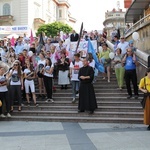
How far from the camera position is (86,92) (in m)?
11.2

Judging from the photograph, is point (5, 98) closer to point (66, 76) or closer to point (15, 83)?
point (15, 83)

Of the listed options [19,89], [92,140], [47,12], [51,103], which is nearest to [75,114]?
[51,103]

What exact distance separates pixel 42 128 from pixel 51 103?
2.64 m

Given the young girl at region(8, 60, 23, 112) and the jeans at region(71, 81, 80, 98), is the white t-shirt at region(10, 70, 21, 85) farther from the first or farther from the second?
the jeans at region(71, 81, 80, 98)

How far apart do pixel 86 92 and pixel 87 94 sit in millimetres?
75

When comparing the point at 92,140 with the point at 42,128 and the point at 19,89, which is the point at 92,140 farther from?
the point at 19,89

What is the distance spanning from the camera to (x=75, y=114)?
1116 centimetres

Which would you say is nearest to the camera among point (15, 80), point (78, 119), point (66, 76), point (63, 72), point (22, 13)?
point (78, 119)

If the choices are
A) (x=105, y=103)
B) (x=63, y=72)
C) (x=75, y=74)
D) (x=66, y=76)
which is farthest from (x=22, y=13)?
(x=105, y=103)

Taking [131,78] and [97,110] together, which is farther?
[131,78]

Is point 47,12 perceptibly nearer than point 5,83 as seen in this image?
No

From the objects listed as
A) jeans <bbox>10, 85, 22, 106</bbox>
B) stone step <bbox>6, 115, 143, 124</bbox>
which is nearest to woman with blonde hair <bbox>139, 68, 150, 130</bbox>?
stone step <bbox>6, 115, 143, 124</bbox>

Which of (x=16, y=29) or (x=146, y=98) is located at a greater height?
(x=16, y=29)

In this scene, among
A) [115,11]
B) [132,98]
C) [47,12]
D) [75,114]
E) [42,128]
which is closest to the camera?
[42,128]
